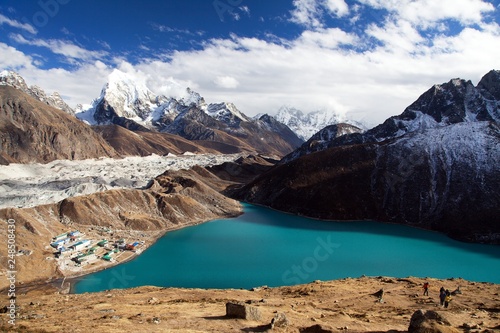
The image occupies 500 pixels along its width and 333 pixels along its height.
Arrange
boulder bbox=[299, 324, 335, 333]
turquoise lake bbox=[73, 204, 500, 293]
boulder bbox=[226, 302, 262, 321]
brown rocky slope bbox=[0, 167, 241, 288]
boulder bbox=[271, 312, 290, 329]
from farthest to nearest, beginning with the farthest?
brown rocky slope bbox=[0, 167, 241, 288] → turquoise lake bbox=[73, 204, 500, 293] → boulder bbox=[226, 302, 262, 321] → boulder bbox=[271, 312, 290, 329] → boulder bbox=[299, 324, 335, 333]

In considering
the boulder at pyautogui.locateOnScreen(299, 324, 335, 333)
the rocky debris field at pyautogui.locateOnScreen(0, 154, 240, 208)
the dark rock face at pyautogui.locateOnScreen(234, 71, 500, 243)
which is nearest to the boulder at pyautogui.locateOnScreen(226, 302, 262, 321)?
the boulder at pyautogui.locateOnScreen(299, 324, 335, 333)

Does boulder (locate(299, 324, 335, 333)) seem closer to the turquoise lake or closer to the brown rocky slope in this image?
the turquoise lake

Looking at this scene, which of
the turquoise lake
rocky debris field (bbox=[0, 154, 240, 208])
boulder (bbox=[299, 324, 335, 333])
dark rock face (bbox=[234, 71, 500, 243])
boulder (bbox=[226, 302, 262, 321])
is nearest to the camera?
boulder (bbox=[299, 324, 335, 333])

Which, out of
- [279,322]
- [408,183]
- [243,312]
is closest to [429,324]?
[279,322]

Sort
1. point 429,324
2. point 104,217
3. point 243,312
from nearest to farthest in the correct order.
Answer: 1. point 429,324
2. point 243,312
3. point 104,217

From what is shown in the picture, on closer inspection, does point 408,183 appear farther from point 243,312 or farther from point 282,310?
point 243,312
